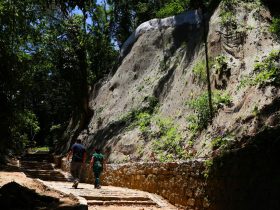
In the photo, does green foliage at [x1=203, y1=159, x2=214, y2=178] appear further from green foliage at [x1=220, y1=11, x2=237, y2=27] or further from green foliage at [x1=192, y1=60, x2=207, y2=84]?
green foliage at [x1=220, y1=11, x2=237, y2=27]

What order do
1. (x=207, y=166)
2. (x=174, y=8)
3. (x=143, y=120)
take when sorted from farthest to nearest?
(x=174, y=8) < (x=143, y=120) < (x=207, y=166)

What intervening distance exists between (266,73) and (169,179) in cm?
414

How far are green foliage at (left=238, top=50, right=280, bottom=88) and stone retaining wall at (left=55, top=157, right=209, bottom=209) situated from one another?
3.37 metres

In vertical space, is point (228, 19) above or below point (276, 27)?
above

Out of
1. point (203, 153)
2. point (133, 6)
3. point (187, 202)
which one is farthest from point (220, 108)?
point (133, 6)

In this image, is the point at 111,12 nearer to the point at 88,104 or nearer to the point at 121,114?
the point at 88,104

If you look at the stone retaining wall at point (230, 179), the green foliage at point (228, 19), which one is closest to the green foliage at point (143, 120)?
the stone retaining wall at point (230, 179)

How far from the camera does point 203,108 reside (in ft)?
41.1

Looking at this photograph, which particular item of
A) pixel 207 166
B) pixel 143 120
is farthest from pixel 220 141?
pixel 143 120

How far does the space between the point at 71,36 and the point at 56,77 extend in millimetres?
9669

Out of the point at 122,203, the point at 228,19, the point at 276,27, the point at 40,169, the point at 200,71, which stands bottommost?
the point at 122,203

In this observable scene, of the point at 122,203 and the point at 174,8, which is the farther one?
A: the point at 174,8

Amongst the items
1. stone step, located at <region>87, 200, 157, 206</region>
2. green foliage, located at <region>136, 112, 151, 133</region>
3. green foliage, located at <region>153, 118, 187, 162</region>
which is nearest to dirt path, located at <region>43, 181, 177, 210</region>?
stone step, located at <region>87, 200, 157, 206</region>

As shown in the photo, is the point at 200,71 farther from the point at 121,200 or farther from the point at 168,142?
the point at 121,200
